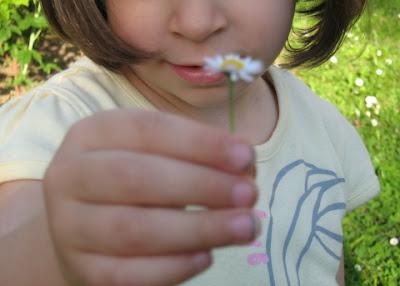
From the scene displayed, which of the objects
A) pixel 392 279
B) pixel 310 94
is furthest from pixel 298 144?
pixel 392 279

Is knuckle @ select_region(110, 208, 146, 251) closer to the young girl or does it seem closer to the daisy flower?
the young girl

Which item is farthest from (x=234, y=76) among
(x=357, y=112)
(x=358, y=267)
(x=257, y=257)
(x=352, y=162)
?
(x=357, y=112)

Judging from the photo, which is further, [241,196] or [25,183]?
[25,183]

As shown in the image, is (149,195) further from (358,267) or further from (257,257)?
(358,267)

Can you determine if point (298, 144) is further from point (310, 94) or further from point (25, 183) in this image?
point (25, 183)

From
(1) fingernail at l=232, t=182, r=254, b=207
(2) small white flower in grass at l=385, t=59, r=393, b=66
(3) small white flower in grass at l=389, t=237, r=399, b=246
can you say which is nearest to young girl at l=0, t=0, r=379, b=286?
(1) fingernail at l=232, t=182, r=254, b=207

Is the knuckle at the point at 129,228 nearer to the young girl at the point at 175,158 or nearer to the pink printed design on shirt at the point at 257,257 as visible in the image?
the young girl at the point at 175,158
